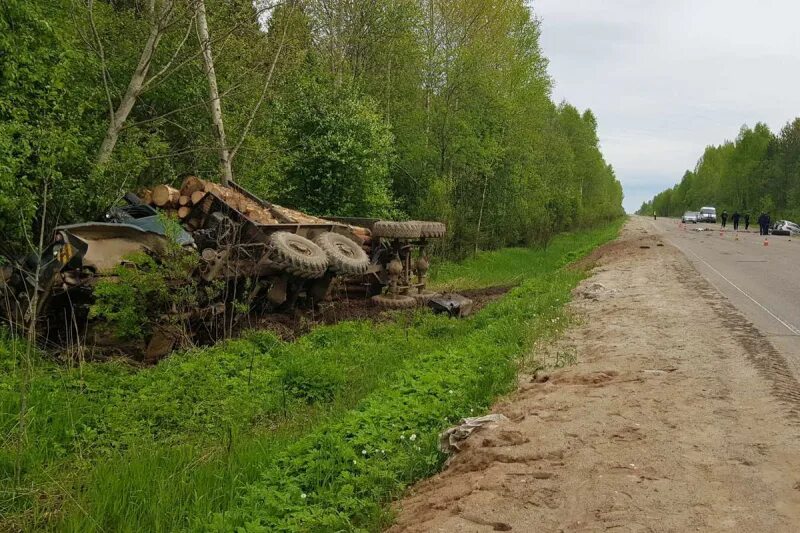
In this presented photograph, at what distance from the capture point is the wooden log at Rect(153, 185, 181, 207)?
10086 millimetres

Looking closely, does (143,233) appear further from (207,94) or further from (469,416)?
(207,94)

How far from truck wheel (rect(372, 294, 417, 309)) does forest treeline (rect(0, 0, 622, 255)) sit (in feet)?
13.9

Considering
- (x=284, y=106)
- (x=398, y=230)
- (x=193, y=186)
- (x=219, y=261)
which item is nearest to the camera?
(x=219, y=261)

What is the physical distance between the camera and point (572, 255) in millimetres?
25594

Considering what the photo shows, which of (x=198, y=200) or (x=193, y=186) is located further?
(x=193, y=186)

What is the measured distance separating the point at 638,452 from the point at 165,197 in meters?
8.77

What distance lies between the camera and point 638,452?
3.99 m

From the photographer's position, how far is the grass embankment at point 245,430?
3.73 metres

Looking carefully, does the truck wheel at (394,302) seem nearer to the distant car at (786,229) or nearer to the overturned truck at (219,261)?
the overturned truck at (219,261)

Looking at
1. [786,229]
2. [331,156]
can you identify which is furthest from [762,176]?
[331,156]

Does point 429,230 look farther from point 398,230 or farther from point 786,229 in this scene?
point 786,229

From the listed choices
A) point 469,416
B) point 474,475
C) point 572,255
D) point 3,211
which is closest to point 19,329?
point 3,211

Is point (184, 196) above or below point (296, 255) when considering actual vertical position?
above

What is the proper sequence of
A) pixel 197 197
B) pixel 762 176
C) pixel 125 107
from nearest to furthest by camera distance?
1. pixel 125 107
2. pixel 197 197
3. pixel 762 176
